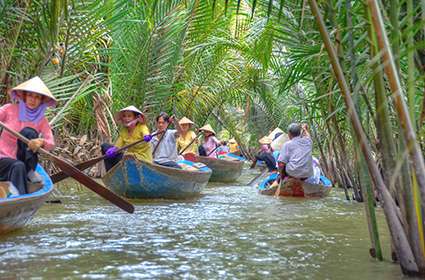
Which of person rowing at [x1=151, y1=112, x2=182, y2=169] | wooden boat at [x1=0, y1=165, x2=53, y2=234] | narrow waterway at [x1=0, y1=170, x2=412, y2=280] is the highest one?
person rowing at [x1=151, y1=112, x2=182, y2=169]

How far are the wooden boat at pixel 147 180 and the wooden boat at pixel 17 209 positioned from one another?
3.01 m

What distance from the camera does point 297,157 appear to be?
373 inches

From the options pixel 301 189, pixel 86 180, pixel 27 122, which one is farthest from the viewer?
pixel 301 189

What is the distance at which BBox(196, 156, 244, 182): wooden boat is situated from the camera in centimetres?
1392

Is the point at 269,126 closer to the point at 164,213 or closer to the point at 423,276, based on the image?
the point at 164,213

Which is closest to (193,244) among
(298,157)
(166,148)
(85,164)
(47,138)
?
(47,138)

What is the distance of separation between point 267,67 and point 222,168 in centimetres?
660

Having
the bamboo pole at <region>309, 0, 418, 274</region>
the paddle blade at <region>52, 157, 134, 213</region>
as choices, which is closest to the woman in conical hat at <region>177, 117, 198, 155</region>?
the paddle blade at <region>52, 157, 134, 213</region>

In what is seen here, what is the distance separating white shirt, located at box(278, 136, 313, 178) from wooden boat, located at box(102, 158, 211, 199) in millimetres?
1373

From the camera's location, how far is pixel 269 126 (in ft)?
77.2

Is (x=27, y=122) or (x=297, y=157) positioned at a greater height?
(x=27, y=122)

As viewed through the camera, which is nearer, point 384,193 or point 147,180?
point 384,193

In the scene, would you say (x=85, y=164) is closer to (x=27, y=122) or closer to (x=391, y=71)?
(x=27, y=122)

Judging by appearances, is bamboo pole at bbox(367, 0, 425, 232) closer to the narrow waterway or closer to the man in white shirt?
the narrow waterway
